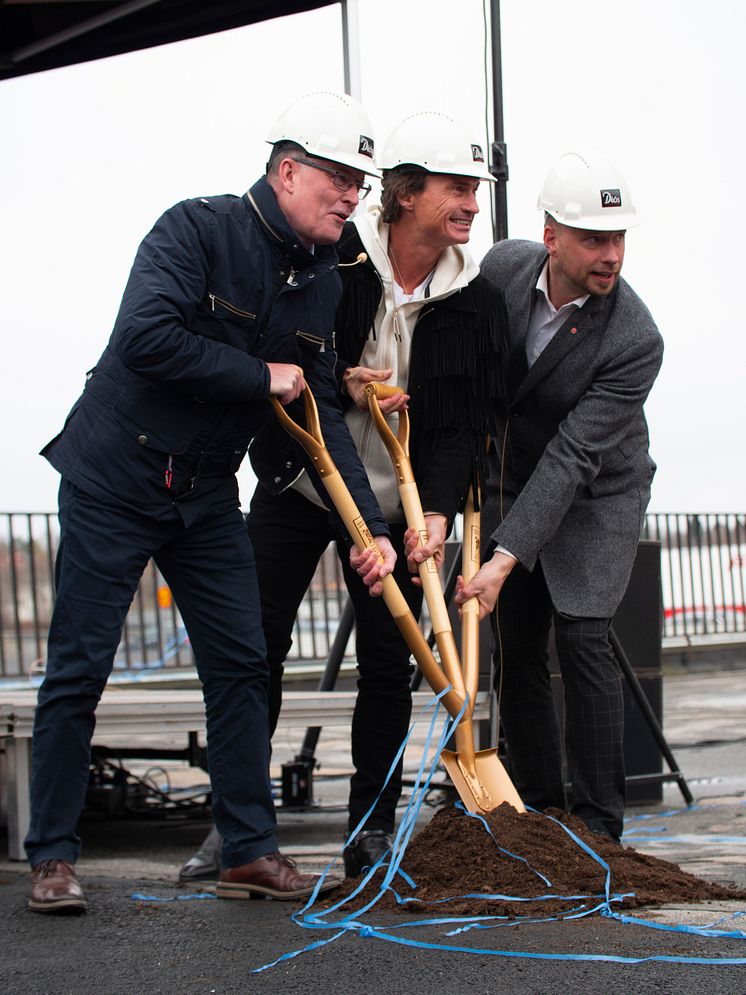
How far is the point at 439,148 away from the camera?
3.45 m

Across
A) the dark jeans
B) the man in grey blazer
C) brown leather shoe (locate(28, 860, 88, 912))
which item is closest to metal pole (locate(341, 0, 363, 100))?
the man in grey blazer

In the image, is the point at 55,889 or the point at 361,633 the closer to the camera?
the point at 55,889

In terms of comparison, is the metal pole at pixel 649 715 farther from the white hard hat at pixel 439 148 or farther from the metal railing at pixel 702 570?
the metal railing at pixel 702 570

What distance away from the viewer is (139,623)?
1022 cm

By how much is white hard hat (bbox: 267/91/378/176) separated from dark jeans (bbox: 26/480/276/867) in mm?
877

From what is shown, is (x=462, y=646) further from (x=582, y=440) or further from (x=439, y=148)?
(x=439, y=148)

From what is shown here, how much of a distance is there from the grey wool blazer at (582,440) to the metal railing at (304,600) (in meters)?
3.42

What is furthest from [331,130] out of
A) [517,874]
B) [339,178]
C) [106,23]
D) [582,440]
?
[106,23]

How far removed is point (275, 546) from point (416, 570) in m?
0.41

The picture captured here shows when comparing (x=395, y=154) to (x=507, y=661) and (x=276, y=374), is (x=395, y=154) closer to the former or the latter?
(x=276, y=374)

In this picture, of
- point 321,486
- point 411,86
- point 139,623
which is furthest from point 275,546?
point 139,623

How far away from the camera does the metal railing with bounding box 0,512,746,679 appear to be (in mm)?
9500

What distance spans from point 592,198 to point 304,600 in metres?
7.80

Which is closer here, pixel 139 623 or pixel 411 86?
pixel 411 86
